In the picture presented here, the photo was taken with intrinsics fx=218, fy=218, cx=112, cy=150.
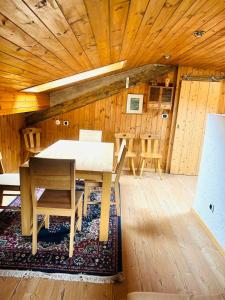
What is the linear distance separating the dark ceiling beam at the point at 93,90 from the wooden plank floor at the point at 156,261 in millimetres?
2248

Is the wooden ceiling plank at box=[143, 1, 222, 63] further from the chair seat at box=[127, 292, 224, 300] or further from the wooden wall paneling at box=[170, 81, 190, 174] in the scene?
the chair seat at box=[127, 292, 224, 300]

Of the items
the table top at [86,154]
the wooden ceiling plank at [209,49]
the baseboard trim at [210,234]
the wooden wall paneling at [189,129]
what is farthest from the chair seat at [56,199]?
the wooden wall paneling at [189,129]

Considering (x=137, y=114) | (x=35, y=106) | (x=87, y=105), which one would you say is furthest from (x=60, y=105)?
(x=137, y=114)

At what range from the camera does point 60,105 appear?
4590mm

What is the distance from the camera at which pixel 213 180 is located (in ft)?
8.34

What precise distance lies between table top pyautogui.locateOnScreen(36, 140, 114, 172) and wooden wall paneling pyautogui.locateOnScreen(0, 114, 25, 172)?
3.70 ft

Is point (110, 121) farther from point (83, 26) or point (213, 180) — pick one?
point (83, 26)

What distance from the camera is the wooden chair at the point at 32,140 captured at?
13.9ft

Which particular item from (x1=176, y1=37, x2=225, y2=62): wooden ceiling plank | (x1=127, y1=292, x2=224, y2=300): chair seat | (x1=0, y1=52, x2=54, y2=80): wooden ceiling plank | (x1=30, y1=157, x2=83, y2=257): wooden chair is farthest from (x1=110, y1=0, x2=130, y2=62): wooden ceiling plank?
(x1=127, y1=292, x2=224, y2=300): chair seat

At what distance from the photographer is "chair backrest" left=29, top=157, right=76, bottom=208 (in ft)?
5.79

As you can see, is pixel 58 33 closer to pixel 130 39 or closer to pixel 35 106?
pixel 130 39

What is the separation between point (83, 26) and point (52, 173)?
1.11m

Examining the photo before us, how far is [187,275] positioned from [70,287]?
3.25 feet

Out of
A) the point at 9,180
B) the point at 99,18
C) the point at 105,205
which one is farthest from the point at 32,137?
the point at 99,18
